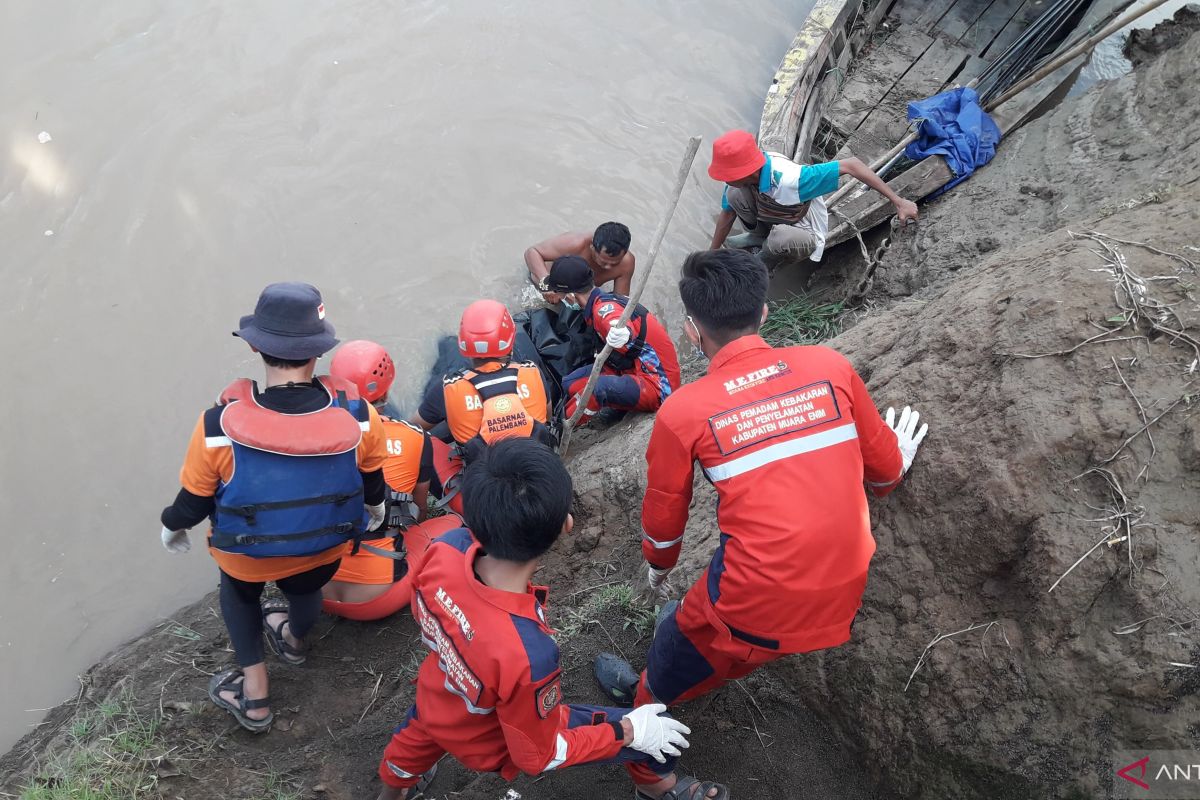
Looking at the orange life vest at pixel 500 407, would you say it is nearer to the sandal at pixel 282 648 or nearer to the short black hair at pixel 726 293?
the sandal at pixel 282 648

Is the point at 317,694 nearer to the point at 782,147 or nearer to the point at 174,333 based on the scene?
the point at 174,333

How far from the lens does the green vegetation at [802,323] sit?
5.18 m

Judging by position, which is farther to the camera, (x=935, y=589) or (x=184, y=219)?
(x=184, y=219)

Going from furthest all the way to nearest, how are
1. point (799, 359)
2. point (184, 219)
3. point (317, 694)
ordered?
point (184, 219), point (317, 694), point (799, 359)

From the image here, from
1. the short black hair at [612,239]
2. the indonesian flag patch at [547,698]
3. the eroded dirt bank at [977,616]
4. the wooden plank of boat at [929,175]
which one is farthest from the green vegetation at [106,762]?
the wooden plank of boat at [929,175]

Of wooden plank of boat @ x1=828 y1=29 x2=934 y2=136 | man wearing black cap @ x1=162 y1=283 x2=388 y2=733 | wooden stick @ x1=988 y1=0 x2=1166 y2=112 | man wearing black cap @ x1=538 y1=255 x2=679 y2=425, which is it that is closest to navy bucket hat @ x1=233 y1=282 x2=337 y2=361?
man wearing black cap @ x1=162 y1=283 x2=388 y2=733

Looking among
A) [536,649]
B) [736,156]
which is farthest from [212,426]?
[736,156]

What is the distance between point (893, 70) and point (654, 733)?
23.5ft

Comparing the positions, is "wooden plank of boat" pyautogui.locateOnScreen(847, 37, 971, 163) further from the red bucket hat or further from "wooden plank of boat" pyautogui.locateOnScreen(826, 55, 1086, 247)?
the red bucket hat

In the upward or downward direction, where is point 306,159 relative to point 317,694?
upward

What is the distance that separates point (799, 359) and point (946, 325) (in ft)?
3.23

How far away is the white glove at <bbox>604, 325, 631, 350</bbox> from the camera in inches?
164

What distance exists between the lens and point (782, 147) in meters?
6.13

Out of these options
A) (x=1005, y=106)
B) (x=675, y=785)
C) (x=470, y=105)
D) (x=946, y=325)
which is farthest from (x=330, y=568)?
(x=1005, y=106)
